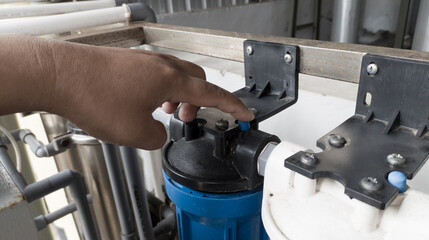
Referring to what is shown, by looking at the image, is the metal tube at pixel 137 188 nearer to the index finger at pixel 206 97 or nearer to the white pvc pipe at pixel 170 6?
the index finger at pixel 206 97

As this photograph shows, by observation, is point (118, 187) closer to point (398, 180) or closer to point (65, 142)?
point (65, 142)

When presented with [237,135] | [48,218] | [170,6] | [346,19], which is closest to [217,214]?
[237,135]

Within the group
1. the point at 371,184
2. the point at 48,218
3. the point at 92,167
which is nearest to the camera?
the point at 371,184

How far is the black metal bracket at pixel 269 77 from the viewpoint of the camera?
1.50 feet

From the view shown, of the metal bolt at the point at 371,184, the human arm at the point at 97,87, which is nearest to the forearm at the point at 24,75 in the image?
the human arm at the point at 97,87

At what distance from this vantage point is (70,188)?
0.81m

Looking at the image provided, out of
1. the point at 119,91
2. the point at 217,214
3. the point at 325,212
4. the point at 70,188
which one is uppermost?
the point at 119,91

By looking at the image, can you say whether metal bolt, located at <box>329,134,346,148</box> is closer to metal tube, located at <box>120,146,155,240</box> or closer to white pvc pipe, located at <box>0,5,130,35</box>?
white pvc pipe, located at <box>0,5,130,35</box>

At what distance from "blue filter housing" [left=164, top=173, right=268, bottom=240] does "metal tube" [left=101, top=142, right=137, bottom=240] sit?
1.41 feet

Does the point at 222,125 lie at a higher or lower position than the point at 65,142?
higher

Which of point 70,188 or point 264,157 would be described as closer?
point 264,157

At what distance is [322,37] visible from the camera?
7.24 feet

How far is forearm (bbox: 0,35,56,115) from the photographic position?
1.05 feet

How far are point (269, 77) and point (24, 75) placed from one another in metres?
0.33
